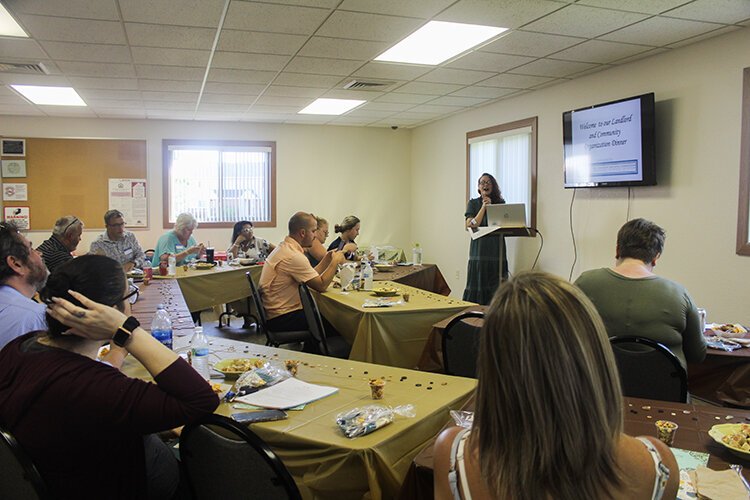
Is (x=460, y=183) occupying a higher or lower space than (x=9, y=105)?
lower

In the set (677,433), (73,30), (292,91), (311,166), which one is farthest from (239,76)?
(677,433)

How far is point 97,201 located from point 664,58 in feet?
22.9

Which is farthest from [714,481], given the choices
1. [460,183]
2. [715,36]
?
[460,183]

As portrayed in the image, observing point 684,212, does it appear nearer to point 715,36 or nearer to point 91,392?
point 715,36

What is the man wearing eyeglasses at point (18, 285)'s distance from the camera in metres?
2.14

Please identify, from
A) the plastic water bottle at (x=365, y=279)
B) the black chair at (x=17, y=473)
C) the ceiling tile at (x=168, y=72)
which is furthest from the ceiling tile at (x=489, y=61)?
the black chair at (x=17, y=473)

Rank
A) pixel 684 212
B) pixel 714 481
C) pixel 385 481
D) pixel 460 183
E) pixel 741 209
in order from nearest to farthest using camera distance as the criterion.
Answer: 1. pixel 714 481
2. pixel 385 481
3. pixel 741 209
4. pixel 684 212
5. pixel 460 183

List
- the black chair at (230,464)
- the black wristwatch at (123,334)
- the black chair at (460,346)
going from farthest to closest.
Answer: the black chair at (460,346) → the black wristwatch at (123,334) → the black chair at (230,464)

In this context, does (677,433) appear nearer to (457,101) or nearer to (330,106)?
(457,101)

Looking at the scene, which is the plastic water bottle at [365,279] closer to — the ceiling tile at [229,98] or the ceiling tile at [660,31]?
the ceiling tile at [660,31]

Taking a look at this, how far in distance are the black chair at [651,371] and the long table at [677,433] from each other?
1.07 ft

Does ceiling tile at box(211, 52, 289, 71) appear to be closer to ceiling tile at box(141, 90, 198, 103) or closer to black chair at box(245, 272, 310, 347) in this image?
ceiling tile at box(141, 90, 198, 103)

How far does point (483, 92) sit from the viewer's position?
241 inches

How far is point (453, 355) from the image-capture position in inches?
107
